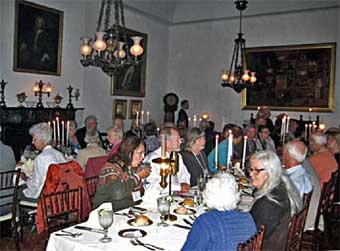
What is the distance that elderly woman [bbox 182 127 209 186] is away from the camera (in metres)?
4.48

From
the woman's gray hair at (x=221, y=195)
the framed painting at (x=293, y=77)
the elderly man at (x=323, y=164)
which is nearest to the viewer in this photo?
the woman's gray hair at (x=221, y=195)

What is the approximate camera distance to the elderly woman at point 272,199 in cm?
241

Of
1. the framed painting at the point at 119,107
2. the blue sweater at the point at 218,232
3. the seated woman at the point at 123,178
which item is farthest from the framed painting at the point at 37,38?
the blue sweater at the point at 218,232

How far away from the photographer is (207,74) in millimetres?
11555

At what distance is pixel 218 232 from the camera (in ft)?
6.26

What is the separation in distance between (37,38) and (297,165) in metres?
6.03

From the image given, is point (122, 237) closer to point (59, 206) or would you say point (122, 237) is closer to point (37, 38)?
point (59, 206)

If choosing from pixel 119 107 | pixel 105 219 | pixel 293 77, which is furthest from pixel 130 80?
pixel 105 219

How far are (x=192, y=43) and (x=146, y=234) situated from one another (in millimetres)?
9906

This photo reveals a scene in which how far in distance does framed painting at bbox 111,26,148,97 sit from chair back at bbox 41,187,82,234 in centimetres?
705

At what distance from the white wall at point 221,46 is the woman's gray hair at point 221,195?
8.41 metres

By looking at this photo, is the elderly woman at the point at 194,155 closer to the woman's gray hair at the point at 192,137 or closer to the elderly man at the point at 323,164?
the woman's gray hair at the point at 192,137

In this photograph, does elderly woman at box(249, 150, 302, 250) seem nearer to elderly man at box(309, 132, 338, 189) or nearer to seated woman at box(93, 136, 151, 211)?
seated woman at box(93, 136, 151, 211)

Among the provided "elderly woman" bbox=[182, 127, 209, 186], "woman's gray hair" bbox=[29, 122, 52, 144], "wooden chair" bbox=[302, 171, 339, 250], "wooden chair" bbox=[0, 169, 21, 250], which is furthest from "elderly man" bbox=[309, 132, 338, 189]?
"wooden chair" bbox=[0, 169, 21, 250]
